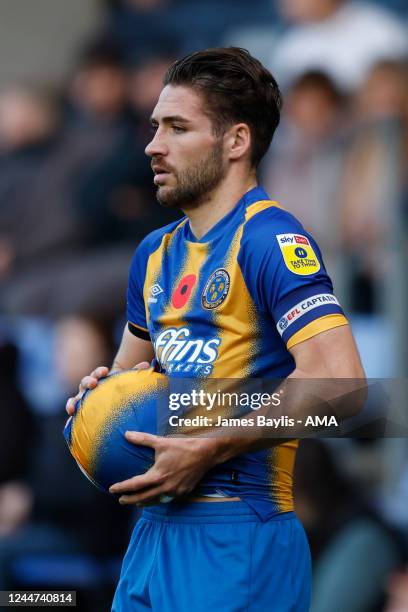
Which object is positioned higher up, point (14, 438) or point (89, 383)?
point (89, 383)

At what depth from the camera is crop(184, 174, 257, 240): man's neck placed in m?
3.35

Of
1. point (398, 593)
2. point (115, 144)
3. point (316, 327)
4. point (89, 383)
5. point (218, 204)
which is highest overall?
point (115, 144)

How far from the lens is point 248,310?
3168 millimetres

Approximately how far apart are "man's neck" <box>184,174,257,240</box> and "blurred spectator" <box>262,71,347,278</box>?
373 centimetres

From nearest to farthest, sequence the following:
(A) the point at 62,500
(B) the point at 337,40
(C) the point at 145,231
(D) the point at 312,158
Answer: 1. (A) the point at 62,500
2. (D) the point at 312,158
3. (C) the point at 145,231
4. (B) the point at 337,40

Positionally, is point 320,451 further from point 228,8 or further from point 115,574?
point 228,8

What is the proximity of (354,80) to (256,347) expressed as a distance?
216 inches

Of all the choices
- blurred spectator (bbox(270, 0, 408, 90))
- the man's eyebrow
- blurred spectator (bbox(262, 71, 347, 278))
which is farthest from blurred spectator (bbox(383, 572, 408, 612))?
blurred spectator (bbox(270, 0, 408, 90))

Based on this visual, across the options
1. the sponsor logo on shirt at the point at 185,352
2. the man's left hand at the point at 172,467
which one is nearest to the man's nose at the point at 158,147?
the sponsor logo on shirt at the point at 185,352

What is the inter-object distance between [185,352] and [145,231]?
473cm

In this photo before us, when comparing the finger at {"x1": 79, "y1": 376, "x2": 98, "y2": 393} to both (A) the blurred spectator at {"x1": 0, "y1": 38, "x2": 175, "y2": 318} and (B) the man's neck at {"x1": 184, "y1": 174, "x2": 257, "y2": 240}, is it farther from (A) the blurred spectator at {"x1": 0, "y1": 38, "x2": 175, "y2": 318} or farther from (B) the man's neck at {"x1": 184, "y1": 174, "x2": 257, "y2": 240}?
(A) the blurred spectator at {"x1": 0, "y1": 38, "x2": 175, "y2": 318}

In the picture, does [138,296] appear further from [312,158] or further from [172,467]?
[312,158]

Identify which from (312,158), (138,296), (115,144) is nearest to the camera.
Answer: (138,296)

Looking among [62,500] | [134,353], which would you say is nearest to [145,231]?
[62,500]
